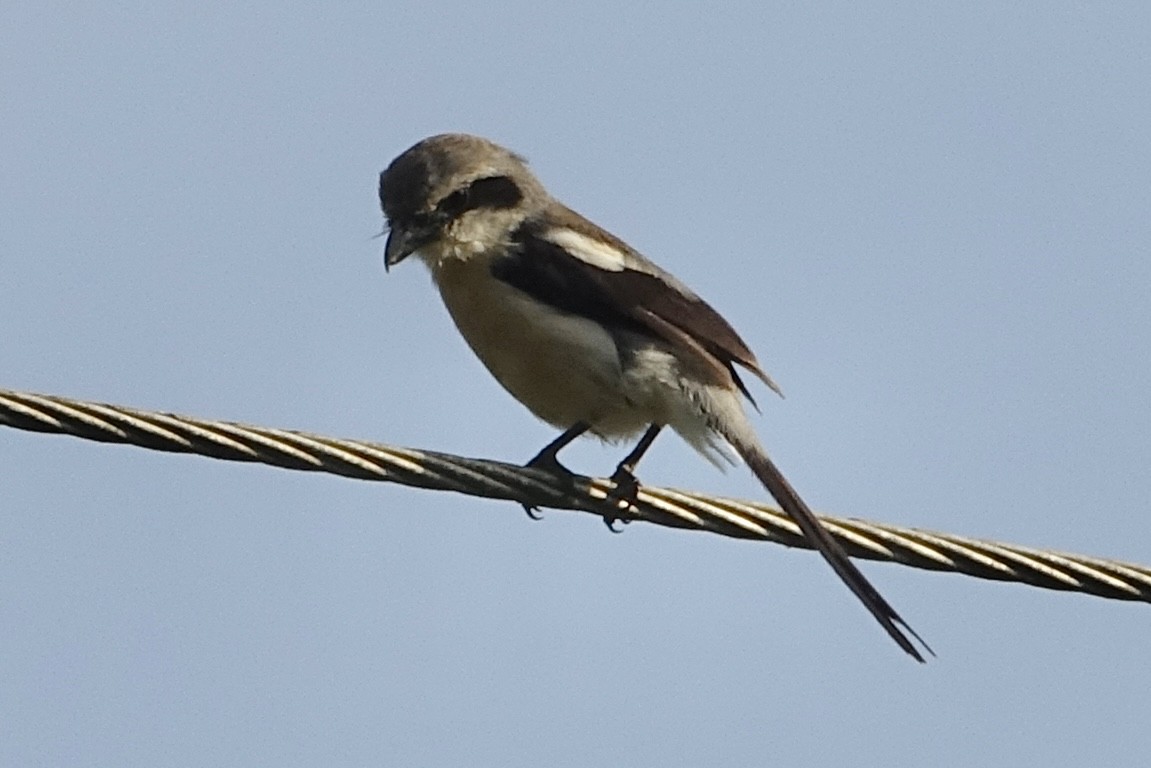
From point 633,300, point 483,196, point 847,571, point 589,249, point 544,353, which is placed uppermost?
point 483,196

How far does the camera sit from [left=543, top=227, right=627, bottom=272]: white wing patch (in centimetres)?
711

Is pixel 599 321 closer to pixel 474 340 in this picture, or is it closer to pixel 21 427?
pixel 474 340

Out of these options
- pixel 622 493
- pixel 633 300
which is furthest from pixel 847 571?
pixel 633 300

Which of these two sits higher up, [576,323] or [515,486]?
[576,323]

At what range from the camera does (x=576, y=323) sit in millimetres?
6812

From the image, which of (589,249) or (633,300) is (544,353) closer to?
(633,300)

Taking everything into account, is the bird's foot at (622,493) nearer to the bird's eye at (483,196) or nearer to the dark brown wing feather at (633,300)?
the dark brown wing feather at (633,300)

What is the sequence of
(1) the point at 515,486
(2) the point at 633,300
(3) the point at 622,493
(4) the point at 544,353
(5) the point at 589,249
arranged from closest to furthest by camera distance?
(1) the point at 515,486
(3) the point at 622,493
(4) the point at 544,353
(2) the point at 633,300
(5) the point at 589,249

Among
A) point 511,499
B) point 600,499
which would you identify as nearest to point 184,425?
point 511,499

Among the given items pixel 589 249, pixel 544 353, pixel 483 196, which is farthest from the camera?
pixel 483 196

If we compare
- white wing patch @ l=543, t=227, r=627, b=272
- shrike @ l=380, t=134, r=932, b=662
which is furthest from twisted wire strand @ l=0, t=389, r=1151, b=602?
white wing patch @ l=543, t=227, r=627, b=272

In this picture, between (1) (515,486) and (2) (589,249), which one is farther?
(2) (589,249)

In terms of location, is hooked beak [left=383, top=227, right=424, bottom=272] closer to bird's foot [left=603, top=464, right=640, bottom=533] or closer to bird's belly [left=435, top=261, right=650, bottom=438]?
bird's belly [left=435, top=261, right=650, bottom=438]

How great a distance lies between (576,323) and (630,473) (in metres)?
0.60
